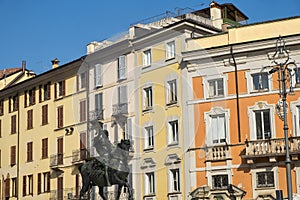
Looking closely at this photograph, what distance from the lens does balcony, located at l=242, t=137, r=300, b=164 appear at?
101ft

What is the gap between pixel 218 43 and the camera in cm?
3459

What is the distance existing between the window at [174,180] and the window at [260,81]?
657 centimetres

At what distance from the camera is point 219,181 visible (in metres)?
33.0

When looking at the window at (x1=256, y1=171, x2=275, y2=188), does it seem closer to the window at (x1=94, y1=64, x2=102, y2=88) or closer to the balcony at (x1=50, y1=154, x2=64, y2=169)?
the window at (x1=94, y1=64, x2=102, y2=88)

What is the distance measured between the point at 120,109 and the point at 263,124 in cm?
1034

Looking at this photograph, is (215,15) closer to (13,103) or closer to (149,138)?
(149,138)

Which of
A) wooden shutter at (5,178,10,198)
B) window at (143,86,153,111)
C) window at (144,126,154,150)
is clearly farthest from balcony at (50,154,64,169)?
window at (143,86,153,111)

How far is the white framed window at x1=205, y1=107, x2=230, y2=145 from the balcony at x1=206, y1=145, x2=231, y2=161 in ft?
1.26

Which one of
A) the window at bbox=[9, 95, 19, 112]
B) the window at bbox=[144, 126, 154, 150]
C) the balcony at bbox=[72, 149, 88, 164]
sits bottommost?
the balcony at bbox=[72, 149, 88, 164]

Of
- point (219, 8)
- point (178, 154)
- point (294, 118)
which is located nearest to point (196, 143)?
point (178, 154)

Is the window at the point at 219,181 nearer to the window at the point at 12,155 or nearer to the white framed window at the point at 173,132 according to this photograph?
the white framed window at the point at 173,132

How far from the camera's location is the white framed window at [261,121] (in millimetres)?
32250

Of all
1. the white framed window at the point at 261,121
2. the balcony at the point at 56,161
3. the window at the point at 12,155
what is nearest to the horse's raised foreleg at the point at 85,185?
the white framed window at the point at 261,121

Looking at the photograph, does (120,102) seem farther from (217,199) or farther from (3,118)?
(3,118)
